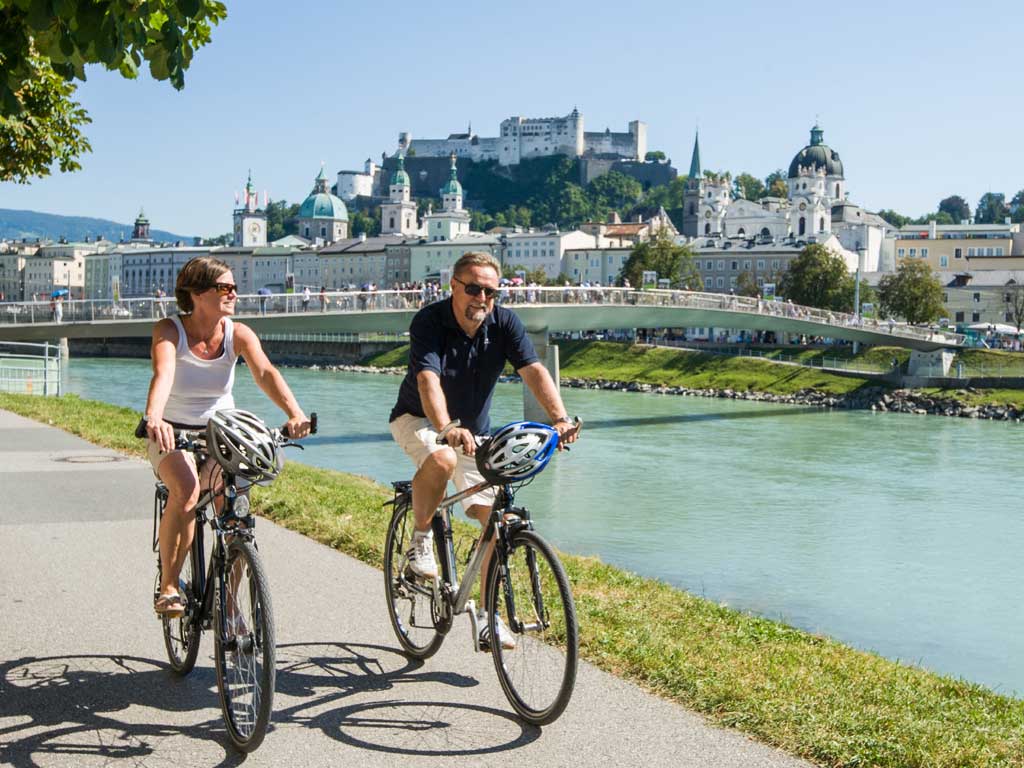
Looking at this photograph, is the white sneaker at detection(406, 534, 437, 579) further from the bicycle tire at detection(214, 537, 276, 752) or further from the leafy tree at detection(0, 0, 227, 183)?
the leafy tree at detection(0, 0, 227, 183)

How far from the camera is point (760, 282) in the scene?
88875mm

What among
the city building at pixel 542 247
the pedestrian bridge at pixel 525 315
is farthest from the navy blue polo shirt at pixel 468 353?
the city building at pixel 542 247

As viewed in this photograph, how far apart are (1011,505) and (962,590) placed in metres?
8.67

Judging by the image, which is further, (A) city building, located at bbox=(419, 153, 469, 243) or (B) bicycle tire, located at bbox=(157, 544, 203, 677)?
(A) city building, located at bbox=(419, 153, 469, 243)

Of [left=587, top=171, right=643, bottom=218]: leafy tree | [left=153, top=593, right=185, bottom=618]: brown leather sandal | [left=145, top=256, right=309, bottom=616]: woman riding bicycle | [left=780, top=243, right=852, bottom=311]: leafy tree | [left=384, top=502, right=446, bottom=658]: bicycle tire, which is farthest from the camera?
[left=587, top=171, right=643, bottom=218]: leafy tree

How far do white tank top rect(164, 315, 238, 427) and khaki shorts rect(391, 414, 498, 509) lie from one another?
0.64 m

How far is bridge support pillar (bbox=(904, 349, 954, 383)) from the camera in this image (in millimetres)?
51000

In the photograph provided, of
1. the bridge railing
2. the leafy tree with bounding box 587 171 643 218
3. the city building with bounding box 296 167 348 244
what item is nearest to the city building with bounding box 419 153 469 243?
the city building with bounding box 296 167 348 244

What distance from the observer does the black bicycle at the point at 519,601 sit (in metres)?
3.92

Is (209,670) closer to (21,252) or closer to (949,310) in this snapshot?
(949,310)

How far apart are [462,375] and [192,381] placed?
90cm

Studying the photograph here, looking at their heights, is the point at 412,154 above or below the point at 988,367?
above

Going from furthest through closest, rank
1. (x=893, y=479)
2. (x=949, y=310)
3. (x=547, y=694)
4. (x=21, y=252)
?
(x=21, y=252) < (x=949, y=310) < (x=893, y=479) < (x=547, y=694)

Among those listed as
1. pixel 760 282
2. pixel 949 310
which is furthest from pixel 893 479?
pixel 760 282
